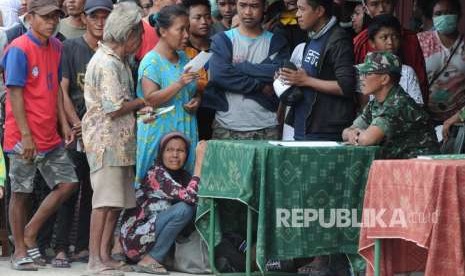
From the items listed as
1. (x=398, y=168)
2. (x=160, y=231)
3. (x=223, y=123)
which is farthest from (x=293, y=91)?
(x=398, y=168)

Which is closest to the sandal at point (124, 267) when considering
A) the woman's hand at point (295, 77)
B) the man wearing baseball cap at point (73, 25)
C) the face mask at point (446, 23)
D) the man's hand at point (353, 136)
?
the woman's hand at point (295, 77)

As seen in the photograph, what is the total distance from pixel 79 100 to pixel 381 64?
2.63 meters

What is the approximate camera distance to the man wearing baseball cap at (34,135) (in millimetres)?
9352

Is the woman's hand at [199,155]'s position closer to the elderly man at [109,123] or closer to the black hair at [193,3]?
the elderly man at [109,123]

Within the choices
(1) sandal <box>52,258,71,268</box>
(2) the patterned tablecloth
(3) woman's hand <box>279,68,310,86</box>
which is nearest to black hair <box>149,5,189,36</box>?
(3) woman's hand <box>279,68,310,86</box>

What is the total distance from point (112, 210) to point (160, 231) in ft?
1.23

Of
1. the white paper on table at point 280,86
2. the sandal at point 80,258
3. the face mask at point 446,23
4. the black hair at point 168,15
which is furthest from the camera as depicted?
the face mask at point 446,23

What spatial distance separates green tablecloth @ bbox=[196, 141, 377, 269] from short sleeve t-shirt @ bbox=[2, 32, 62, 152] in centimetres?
160

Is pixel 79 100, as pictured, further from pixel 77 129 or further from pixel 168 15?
pixel 168 15

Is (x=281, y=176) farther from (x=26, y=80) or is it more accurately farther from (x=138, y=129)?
(x=26, y=80)

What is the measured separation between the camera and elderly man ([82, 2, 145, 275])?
912cm

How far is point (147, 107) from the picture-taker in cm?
934

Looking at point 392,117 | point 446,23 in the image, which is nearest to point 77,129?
point 392,117

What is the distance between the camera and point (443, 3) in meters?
10.4
